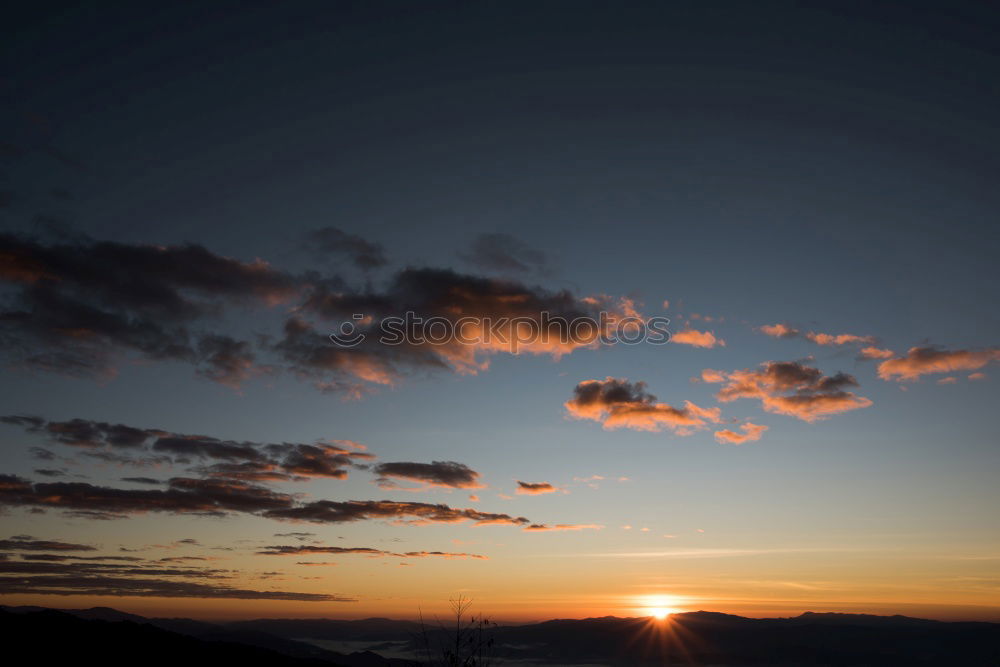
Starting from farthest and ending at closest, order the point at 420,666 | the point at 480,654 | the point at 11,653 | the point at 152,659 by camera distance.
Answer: the point at 152,659, the point at 11,653, the point at 480,654, the point at 420,666

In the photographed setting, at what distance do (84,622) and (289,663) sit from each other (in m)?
46.8

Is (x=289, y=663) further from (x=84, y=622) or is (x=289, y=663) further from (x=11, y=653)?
(x=11, y=653)

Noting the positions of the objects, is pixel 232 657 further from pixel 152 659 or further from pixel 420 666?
pixel 420 666

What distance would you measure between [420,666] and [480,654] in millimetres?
3125

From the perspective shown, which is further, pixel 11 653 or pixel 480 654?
pixel 11 653

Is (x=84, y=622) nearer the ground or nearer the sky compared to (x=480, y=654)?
nearer the ground

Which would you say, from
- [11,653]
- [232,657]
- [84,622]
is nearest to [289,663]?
[232,657]

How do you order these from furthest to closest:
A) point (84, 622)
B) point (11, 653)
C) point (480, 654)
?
point (84, 622)
point (11, 653)
point (480, 654)

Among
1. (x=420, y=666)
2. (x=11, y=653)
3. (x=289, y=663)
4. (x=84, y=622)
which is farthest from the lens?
(x=289, y=663)

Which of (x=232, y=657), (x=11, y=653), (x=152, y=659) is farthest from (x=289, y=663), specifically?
(x=11, y=653)

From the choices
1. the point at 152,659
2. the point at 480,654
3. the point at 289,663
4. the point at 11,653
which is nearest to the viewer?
the point at 480,654

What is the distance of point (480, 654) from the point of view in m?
21.2

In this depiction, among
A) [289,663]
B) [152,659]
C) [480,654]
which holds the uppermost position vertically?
[480,654]

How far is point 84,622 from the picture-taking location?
109500mm
